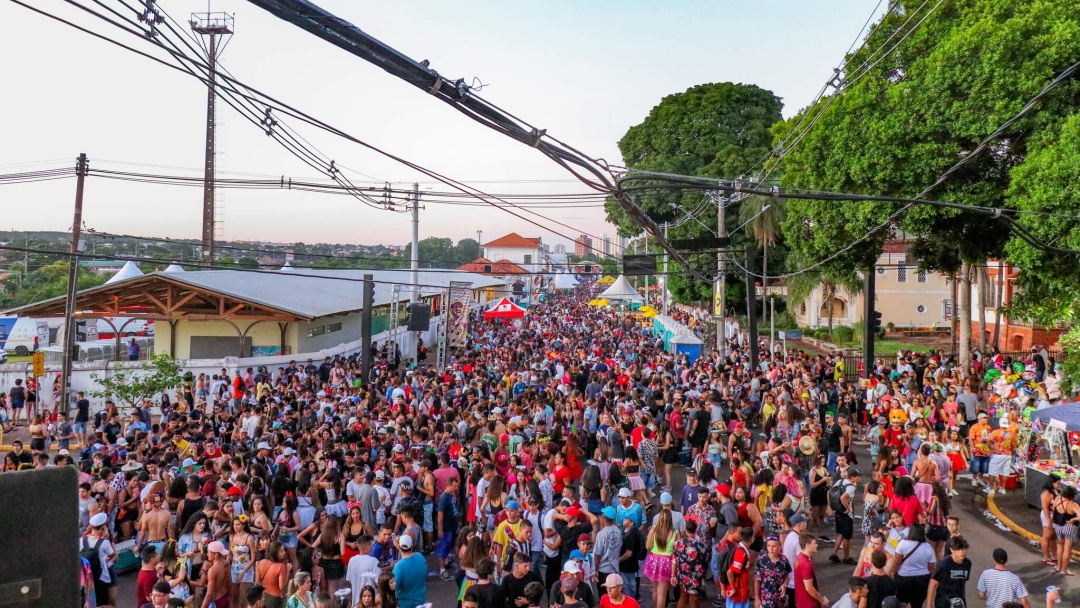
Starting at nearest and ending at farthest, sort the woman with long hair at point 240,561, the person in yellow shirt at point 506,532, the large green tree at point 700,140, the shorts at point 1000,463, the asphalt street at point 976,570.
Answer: the woman with long hair at point 240,561 → the person in yellow shirt at point 506,532 → the asphalt street at point 976,570 → the shorts at point 1000,463 → the large green tree at point 700,140

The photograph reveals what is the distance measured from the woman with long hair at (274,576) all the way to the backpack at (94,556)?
69.5 inches

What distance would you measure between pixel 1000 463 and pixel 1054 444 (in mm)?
828

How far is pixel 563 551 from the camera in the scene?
8.00 metres

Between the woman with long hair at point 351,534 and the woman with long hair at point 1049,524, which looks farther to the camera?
the woman with long hair at point 1049,524

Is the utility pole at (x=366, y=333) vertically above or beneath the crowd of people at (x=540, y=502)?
above

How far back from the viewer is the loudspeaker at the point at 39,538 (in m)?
2.31

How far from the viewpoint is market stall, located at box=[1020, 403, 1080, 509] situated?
11.1m

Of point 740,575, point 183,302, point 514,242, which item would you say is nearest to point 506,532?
point 740,575

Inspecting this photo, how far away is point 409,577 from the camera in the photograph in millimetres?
6961

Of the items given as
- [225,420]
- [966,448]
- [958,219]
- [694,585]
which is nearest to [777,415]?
[966,448]

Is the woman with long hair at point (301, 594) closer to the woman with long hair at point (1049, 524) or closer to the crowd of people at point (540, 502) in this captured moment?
the crowd of people at point (540, 502)

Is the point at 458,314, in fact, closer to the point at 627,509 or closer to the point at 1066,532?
the point at 627,509

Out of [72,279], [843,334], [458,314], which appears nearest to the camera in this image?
[72,279]

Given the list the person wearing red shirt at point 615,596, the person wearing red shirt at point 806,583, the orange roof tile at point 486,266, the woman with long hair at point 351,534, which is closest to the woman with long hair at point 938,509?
the person wearing red shirt at point 806,583
